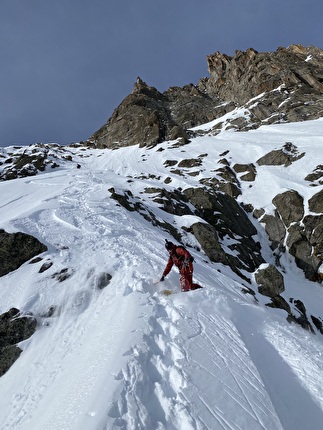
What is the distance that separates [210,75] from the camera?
11288 centimetres

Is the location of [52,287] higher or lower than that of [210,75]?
lower

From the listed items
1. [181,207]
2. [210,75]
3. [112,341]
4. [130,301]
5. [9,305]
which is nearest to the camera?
[112,341]

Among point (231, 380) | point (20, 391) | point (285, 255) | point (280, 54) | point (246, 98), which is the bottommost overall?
point (285, 255)

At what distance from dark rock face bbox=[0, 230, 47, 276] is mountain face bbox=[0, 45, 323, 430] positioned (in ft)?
0.13

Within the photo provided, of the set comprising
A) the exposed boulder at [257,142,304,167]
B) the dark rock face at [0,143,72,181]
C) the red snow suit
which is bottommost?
the red snow suit

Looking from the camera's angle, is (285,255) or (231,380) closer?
(231,380)

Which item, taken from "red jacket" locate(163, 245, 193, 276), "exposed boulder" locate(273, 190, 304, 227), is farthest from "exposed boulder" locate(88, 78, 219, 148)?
"red jacket" locate(163, 245, 193, 276)

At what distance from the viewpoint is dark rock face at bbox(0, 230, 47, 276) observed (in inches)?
451

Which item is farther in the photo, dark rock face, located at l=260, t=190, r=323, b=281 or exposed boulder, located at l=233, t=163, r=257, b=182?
exposed boulder, located at l=233, t=163, r=257, b=182

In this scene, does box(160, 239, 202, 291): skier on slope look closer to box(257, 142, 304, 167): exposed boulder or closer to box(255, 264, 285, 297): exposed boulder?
box(255, 264, 285, 297): exposed boulder

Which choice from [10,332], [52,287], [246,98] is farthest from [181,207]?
[246,98]

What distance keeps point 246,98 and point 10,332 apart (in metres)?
86.8

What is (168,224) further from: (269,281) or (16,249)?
(16,249)

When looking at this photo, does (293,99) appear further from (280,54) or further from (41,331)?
(41,331)
